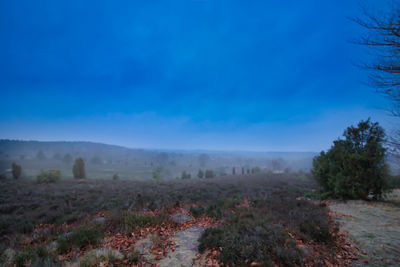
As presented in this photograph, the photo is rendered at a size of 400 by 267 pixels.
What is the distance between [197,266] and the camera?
3756 mm

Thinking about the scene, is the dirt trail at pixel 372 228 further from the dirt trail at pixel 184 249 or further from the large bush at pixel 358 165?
the dirt trail at pixel 184 249

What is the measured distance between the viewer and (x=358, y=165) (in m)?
9.29

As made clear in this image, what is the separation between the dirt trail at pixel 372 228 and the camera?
4.14 m

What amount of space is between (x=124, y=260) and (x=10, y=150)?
162 m

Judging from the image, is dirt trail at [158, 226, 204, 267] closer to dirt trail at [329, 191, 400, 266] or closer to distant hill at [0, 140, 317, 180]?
dirt trail at [329, 191, 400, 266]

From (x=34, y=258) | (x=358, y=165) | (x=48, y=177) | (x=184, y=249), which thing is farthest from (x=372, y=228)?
(x=48, y=177)

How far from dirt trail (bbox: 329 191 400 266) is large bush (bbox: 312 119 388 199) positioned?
2.51ft

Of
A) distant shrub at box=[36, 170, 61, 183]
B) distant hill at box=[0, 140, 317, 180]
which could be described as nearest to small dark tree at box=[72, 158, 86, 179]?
distant shrub at box=[36, 170, 61, 183]

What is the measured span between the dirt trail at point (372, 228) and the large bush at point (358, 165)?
2.51 feet

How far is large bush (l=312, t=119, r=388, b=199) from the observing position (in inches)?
359

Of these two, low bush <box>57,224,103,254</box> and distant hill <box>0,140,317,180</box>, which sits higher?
low bush <box>57,224,103,254</box>

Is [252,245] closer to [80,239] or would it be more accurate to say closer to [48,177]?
[80,239]

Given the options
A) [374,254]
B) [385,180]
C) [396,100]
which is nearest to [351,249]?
[374,254]

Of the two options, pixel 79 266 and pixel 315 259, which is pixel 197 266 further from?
pixel 315 259
